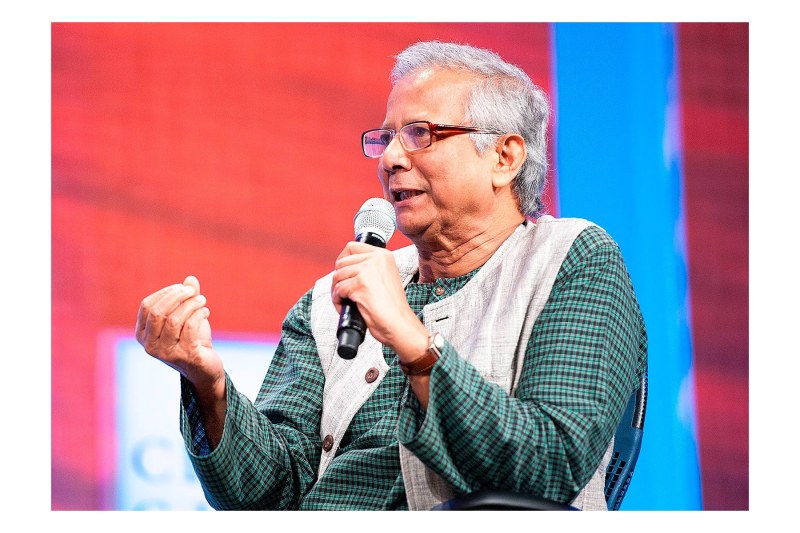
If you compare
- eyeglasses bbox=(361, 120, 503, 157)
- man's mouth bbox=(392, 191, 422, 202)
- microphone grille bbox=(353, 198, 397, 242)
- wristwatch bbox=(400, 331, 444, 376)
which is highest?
eyeglasses bbox=(361, 120, 503, 157)

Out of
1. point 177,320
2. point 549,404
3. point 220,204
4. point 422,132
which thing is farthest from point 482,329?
point 220,204

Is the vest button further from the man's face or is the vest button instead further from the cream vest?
the man's face

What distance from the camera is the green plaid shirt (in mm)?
1506

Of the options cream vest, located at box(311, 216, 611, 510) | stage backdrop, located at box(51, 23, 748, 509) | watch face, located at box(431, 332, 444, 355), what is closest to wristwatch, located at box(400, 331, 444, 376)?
watch face, located at box(431, 332, 444, 355)

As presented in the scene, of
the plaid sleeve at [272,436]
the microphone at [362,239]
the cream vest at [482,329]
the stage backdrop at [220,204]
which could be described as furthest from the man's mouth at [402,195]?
the stage backdrop at [220,204]

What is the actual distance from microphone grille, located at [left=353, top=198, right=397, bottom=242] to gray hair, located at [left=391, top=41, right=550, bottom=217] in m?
0.27

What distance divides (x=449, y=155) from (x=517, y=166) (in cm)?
18

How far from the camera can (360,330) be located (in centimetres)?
152

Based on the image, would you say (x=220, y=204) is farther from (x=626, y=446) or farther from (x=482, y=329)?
(x=626, y=446)

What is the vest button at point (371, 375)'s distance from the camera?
1929mm

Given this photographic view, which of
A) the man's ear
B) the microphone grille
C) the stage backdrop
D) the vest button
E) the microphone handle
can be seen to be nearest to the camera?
the microphone handle

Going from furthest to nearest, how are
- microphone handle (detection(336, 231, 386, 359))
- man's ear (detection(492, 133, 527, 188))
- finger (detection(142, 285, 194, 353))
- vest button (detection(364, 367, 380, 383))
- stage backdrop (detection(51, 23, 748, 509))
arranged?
stage backdrop (detection(51, 23, 748, 509))
man's ear (detection(492, 133, 527, 188))
vest button (detection(364, 367, 380, 383))
finger (detection(142, 285, 194, 353))
microphone handle (detection(336, 231, 386, 359))

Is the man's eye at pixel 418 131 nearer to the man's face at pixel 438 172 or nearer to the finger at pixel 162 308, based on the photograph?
the man's face at pixel 438 172
